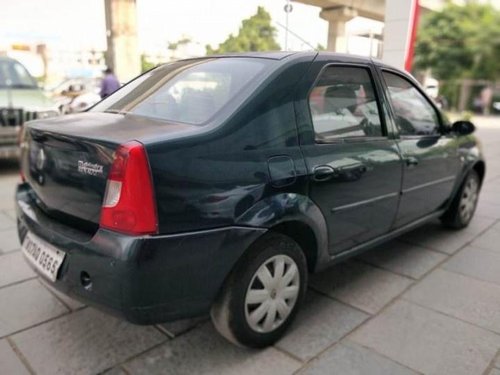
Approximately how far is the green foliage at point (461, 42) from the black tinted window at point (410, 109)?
99.2ft

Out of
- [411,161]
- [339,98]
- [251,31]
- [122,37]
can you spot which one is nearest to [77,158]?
[339,98]

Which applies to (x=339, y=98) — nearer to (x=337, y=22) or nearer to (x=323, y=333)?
(x=323, y=333)

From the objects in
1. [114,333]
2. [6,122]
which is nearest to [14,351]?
[114,333]

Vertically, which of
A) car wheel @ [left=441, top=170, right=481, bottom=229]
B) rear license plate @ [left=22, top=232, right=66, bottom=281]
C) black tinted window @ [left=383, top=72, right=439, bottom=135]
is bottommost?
car wheel @ [left=441, top=170, right=481, bottom=229]

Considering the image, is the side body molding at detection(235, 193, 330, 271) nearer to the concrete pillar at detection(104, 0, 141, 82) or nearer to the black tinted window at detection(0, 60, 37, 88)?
the black tinted window at detection(0, 60, 37, 88)

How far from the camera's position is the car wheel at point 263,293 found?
7.27 feet

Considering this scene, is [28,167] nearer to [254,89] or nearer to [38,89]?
[254,89]

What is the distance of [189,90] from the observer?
2.52 metres

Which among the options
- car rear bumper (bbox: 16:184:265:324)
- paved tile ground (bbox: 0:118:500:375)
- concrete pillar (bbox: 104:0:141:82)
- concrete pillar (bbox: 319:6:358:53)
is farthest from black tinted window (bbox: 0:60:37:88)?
concrete pillar (bbox: 319:6:358:53)

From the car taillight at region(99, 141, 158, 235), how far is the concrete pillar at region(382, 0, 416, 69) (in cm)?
670

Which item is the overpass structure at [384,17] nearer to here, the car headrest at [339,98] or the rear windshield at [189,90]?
the car headrest at [339,98]

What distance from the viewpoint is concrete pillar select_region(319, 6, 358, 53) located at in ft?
52.6

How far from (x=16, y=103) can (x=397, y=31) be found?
6.41 m

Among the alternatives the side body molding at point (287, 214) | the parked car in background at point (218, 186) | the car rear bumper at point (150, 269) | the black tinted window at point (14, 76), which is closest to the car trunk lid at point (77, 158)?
the parked car in background at point (218, 186)
